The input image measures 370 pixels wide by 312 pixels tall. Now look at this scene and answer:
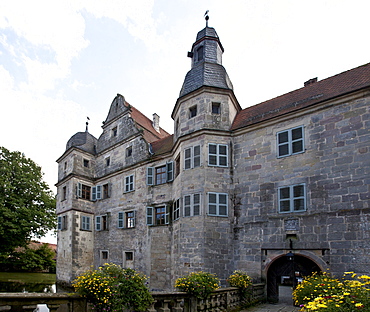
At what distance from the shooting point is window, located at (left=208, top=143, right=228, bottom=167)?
1430cm

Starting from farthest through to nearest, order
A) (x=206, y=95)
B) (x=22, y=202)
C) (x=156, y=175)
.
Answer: (x=22, y=202) < (x=156, y=175) < (x=206, y=95)

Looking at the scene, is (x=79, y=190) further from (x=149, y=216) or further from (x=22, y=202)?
(x=149, y=216)

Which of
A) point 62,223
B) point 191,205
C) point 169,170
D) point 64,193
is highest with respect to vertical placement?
point 169,170

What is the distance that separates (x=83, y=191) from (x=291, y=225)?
15921 millimetres

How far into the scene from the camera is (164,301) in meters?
7.16

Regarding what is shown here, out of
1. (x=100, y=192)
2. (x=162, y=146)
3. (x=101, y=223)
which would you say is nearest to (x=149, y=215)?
(x=162, y=146)

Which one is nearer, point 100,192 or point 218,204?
point 218,204

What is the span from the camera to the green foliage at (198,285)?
7.83 m

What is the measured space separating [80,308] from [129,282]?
3.51 ft

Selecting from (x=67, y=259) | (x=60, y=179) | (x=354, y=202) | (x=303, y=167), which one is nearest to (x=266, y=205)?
(x=303, y=167)

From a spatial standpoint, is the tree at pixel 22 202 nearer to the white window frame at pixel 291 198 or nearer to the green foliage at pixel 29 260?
the green foliage at pixel 29 260

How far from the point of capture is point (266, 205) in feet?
42.3

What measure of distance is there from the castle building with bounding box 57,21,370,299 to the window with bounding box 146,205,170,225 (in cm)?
6

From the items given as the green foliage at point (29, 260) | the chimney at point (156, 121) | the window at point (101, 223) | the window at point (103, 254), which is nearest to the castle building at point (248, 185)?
the window at point (103, 254)
